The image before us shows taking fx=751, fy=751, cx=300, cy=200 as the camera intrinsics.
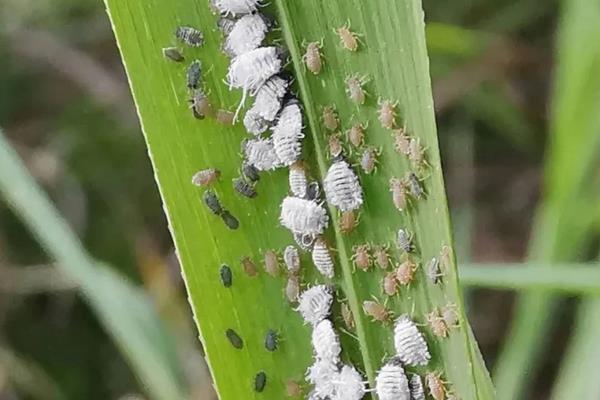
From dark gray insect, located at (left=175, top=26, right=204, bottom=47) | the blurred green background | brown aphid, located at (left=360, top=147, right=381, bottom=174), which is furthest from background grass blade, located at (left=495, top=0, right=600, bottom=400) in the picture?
dark gray insect, located at (left=175, top=26, right=204, bottom=47)

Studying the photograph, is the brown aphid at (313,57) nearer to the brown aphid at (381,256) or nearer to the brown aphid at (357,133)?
the brown aphid at (357,133)

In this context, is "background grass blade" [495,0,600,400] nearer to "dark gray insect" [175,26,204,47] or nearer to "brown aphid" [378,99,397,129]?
"brown aphid" [378,99,397,129]

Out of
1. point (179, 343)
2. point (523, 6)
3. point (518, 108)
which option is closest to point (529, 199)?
point (518, 108)

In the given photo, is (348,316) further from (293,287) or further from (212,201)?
(212,201)

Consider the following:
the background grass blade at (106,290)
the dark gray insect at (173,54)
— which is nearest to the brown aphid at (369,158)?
the dark gray insect at (173,54)

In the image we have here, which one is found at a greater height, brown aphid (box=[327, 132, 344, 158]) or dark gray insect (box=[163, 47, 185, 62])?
dark gray insect (box=[163, 47, 185, 62])

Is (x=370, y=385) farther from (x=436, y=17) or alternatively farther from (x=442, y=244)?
(x=436, y=17)
